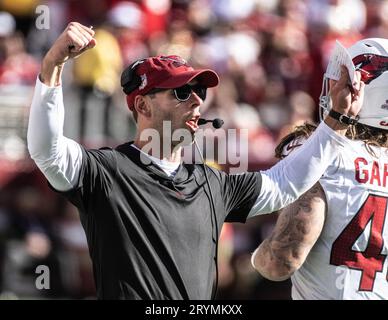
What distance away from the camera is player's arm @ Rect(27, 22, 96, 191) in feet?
11.1

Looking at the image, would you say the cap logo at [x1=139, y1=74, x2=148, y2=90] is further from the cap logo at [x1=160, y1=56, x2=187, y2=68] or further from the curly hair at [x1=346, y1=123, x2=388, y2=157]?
the curly hair at [x1=346, y1=123, x2=388, y2=157]

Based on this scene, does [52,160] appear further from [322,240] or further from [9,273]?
[9,273]

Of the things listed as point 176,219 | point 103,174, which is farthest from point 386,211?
point 103,174

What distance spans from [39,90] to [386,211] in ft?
5.78

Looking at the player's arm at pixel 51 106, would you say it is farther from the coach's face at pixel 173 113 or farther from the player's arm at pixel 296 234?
the player's arm at pixel 296 234

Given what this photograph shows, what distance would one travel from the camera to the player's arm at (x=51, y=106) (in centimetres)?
338

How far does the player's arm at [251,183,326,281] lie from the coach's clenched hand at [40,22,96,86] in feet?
4.45

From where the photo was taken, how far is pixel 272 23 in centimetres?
1214

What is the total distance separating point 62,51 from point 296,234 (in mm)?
1449

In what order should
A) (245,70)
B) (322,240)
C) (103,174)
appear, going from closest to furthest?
(103,174) < (322,240) < (245,70)

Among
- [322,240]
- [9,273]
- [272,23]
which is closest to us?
[322,240]

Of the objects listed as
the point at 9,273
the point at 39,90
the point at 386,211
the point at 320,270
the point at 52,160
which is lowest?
the point at 9,273

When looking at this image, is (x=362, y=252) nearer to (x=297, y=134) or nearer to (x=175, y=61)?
(x=297, y=134)

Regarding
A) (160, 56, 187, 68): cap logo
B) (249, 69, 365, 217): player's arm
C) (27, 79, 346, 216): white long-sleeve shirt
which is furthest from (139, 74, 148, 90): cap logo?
(249, 69, 365, 217): player's arm
